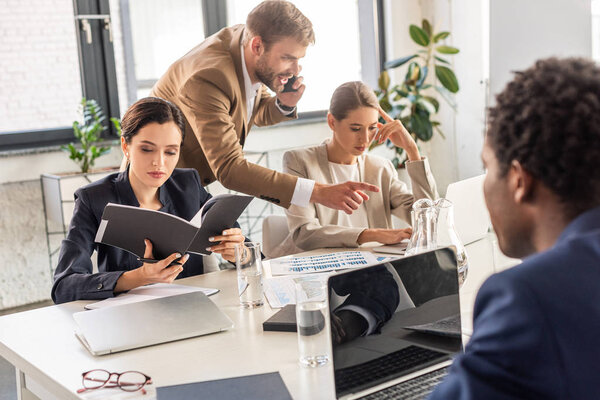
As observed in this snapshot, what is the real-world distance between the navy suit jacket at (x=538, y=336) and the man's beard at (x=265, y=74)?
1.98 m

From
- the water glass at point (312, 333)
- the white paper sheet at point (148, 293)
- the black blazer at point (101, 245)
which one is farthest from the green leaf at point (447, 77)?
the water glass at point (312, 333)

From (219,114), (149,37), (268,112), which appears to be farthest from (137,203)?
(149,37)

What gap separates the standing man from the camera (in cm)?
243

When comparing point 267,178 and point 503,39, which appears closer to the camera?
point 267,178

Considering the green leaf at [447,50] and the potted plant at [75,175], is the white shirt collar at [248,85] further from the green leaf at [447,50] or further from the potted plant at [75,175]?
the green leaf at [447,50]

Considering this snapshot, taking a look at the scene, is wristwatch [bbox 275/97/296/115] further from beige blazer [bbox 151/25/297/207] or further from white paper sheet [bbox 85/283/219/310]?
white paper sheet [bbox 85/283/219/310]

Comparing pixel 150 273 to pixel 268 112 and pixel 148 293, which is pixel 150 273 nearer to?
pixel 148 293

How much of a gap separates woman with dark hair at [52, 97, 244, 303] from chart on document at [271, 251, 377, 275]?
16 cm

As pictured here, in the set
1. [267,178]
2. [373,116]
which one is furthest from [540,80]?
[373,116]

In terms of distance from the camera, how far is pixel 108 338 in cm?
148

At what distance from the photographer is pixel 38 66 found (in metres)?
4.18

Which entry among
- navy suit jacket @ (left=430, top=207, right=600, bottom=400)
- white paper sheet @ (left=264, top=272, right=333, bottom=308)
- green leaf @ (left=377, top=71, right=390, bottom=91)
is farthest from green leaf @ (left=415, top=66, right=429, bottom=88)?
navy suit jacket @ (left=430, top=207, right=600, bottom=400)

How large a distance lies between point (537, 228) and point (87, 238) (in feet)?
4.95

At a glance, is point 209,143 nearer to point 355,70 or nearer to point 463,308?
point 463,308
